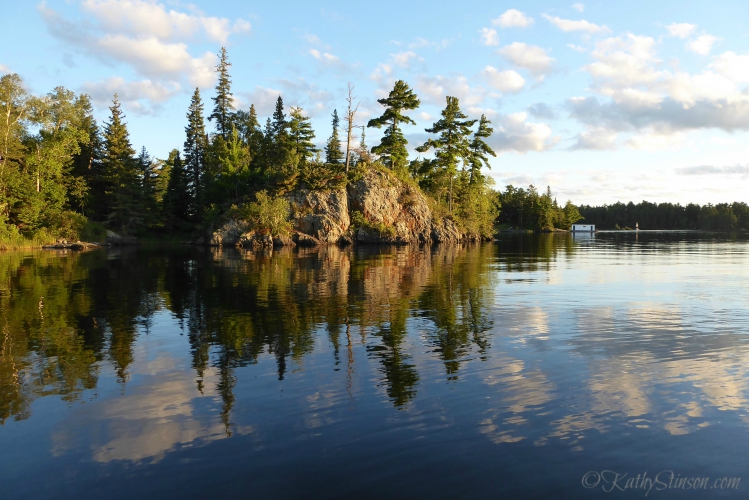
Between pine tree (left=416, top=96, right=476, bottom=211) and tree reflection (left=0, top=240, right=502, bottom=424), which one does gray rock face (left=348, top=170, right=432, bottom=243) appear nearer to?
pine tree (left=416, top=96, right=476, bottom=211)

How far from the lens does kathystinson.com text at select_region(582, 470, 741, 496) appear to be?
21.2ft

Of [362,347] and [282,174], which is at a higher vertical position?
[282,174]

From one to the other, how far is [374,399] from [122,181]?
74.5m

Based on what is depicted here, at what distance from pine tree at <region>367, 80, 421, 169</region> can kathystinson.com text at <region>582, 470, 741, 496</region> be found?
72.7m

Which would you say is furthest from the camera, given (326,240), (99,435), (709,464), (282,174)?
(282,174)

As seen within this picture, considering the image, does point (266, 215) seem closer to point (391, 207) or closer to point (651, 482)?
point (391, 207)

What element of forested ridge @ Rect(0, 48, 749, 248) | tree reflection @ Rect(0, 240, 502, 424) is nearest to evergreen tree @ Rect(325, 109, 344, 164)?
forested ridge @ Rect(0, 48, 749, 248)

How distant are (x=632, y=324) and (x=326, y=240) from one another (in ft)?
177

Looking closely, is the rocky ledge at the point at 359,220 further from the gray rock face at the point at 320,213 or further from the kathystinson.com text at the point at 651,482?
the kathystinson.com text at the point at 651,482

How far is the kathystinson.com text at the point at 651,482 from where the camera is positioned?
6454mm

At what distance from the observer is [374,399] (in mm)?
9312

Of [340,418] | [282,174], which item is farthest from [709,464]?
[282,174]

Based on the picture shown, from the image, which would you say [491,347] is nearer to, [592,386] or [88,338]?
[592,386]

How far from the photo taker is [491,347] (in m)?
13.1
